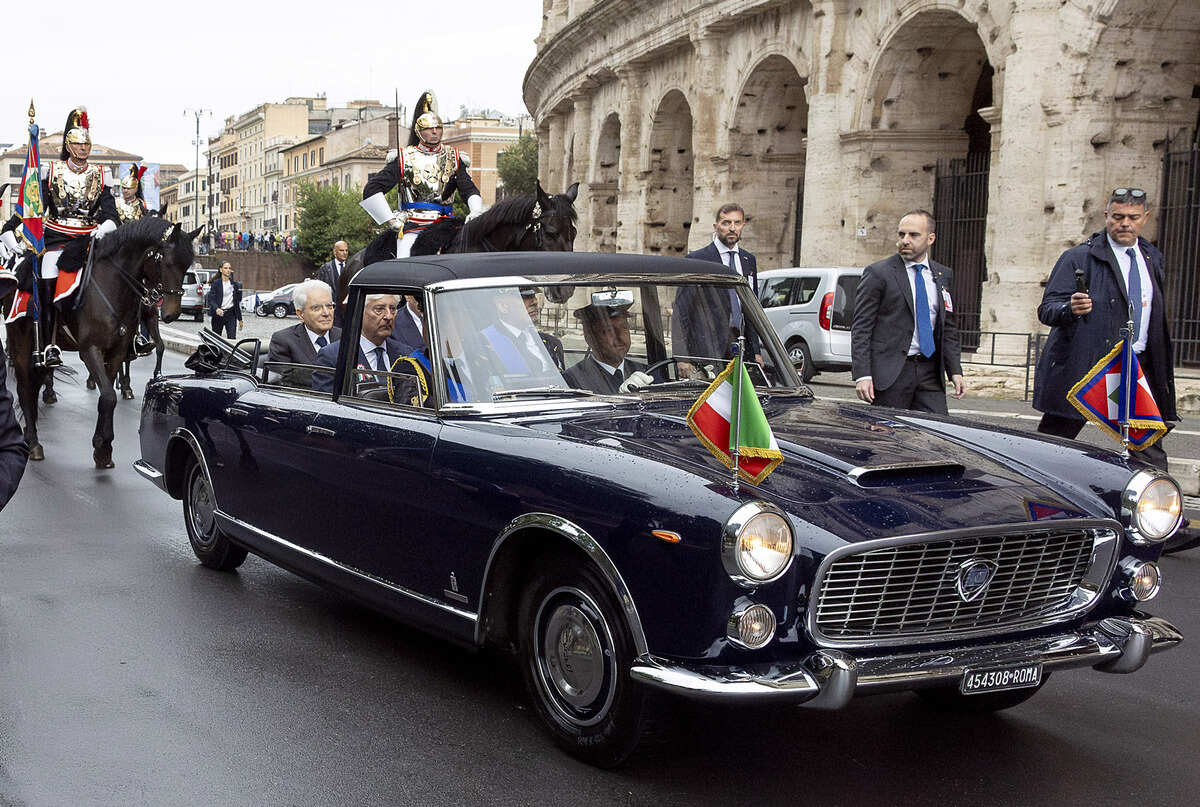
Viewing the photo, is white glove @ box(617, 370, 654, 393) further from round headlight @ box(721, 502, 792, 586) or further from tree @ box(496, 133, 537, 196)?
tree @ box(496, 133, 537, 196)

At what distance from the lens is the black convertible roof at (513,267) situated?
5.36 meters

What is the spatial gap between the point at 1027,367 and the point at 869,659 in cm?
1389

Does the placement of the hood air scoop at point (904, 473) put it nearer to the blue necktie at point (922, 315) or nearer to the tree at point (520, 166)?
the blue necktie at point (922, 315)

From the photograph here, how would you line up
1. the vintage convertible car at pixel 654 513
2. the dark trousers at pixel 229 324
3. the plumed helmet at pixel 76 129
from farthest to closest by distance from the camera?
the dark trousers at pixel 229 324 → the plumed helmet at pixel 76 129 → the vintage convertible car at pixel 654 513

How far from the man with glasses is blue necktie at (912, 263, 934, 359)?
637 millimetres

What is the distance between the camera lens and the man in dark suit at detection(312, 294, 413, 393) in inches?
225

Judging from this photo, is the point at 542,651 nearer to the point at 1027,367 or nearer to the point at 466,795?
the point at 466,795

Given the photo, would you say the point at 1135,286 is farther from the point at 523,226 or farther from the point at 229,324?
the point at 229,324

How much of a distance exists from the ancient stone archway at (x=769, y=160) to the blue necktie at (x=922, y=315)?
1966cm

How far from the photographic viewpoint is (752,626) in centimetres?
383

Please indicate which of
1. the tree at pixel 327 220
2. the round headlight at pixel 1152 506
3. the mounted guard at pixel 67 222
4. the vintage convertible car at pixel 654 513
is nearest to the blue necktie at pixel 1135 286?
the vintage convertible car at pixel 654 513

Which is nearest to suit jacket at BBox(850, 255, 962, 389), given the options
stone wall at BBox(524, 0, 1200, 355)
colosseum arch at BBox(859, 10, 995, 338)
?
stone wall at BBox(524, 0, 1200, 355)

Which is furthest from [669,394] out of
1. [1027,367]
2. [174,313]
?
[1027,367]

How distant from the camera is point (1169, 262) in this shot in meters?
17.5
